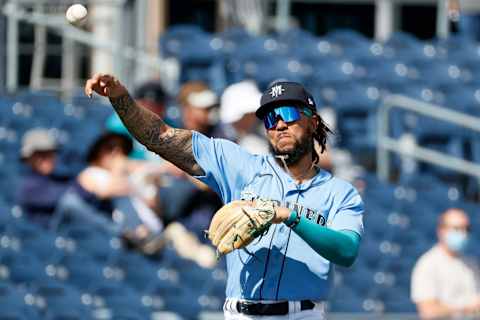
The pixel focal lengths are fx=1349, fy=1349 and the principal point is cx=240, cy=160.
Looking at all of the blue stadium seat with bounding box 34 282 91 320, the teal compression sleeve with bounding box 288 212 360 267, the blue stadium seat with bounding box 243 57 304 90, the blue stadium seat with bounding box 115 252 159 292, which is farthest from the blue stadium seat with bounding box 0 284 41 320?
the blue stadium seat with bounding box 243 57 304 90

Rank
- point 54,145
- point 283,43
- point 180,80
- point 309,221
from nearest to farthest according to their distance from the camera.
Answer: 1. point 309,221
2. point 54,145
3. point 180,80
4. point 283,43

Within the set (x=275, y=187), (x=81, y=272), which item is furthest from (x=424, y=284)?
(x=275, y=187)

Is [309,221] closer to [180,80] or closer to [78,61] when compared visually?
[180,80]

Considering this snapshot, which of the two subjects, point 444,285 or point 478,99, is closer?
point 444,285

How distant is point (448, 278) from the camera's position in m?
9.42

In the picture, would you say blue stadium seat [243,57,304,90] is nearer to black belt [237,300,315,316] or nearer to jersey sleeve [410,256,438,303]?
jersey sleeve [410,256,438,303]

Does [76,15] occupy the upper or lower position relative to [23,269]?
upper

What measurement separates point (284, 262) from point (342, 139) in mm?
5899

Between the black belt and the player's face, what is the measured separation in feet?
A: 1.91

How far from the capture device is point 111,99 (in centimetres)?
542

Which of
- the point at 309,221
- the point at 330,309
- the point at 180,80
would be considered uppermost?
the point at 180,80

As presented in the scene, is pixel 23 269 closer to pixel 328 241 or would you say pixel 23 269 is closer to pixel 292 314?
pixel 292 314

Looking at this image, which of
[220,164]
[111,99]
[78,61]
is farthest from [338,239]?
[78,61]

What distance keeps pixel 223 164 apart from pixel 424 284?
4222 mm
